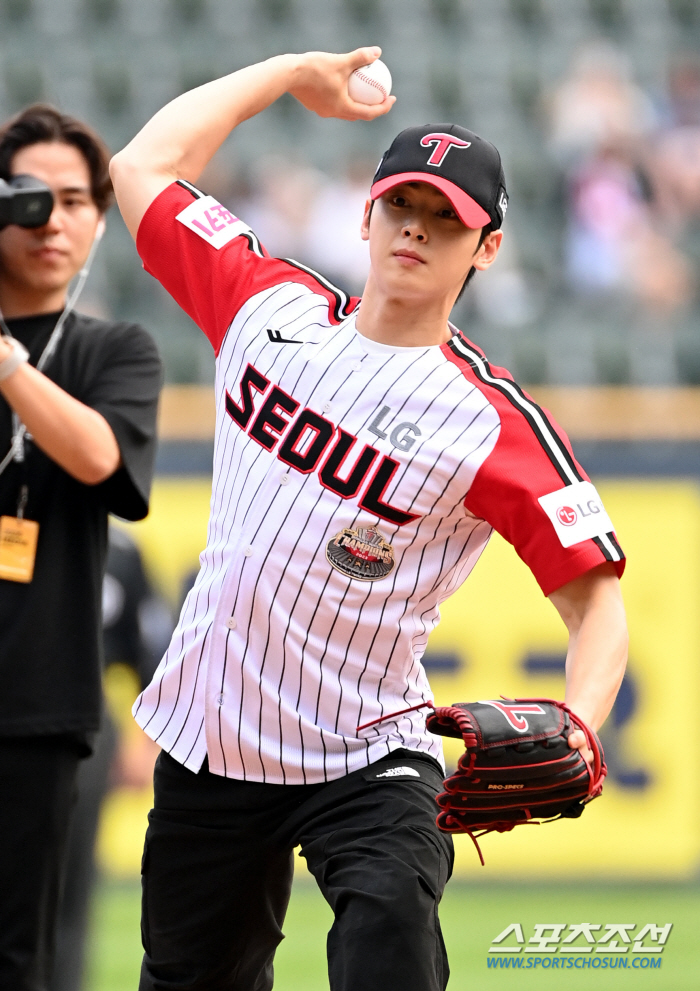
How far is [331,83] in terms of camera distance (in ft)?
11.1

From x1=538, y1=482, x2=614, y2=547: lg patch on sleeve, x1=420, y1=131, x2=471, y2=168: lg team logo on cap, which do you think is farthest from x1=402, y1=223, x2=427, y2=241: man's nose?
x1=538, y1=482, x2=614, y2=547: lg patch on sleeve

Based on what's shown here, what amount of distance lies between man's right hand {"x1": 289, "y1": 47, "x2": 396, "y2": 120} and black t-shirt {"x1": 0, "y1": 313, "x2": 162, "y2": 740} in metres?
0.72

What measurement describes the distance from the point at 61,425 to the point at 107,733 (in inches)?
50.8

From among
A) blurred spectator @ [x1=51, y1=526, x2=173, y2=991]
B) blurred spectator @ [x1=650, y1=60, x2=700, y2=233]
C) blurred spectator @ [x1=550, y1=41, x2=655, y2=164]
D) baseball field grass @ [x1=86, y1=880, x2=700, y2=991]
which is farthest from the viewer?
blurred spectator @ [x1=550, y1=41, x2=655, y2=164]

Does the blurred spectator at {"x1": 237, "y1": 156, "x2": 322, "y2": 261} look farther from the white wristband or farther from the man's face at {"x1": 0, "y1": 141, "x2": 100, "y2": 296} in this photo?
the white wristband

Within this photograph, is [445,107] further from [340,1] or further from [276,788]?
[276,788]

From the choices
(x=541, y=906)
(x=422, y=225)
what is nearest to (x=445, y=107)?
(x=541, y=906)

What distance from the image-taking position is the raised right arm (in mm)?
3271

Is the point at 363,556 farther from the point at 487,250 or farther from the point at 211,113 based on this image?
the point at 211,113

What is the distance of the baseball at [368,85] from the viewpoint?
11.2 feet

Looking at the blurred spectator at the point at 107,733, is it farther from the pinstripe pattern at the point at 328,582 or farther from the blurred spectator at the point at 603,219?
the blurred spectator at the point at 603,219

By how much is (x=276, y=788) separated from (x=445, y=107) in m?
9.10

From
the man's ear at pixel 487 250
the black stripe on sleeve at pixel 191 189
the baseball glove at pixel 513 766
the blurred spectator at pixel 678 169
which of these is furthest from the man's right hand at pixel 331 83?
the blurred spectator at pixel 678 169

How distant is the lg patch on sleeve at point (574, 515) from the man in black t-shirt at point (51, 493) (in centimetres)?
107
